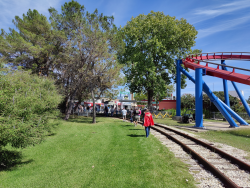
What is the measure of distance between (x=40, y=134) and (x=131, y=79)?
76.8ft

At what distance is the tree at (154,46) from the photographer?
1049 inches

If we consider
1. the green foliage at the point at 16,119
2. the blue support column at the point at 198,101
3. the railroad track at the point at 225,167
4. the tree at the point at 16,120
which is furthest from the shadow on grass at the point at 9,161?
the blue support column at the point at 198,101

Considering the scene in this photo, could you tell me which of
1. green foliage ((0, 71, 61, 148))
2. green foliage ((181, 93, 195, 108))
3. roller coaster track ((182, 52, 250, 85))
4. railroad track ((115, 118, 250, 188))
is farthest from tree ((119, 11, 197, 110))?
green foliage ((0, 71, 61, 148))

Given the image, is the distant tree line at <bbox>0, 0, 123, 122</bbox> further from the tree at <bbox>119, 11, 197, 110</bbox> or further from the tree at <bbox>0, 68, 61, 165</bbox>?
the tree at <bbox>0, 68, 61, 165</bbox>

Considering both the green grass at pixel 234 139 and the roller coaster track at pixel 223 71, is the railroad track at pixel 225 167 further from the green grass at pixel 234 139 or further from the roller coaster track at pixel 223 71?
the roller coaster track at pixel 223 71

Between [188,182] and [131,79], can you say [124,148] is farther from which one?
[131,79]

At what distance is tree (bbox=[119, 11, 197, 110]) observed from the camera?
26656 mm

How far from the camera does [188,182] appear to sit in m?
4.48

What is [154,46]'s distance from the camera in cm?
2648

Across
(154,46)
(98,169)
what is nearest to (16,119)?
(98,169)

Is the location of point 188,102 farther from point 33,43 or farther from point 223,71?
point 33,43

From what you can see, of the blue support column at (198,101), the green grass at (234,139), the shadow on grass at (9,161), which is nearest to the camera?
A: the shadow on grass at (9,161)

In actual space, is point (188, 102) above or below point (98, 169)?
above

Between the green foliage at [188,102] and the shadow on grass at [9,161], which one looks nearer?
the shadow on grass at [9,161]
